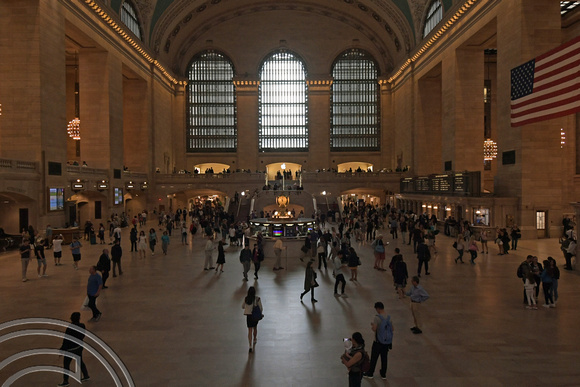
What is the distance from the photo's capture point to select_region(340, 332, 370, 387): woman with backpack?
4980 millimetres

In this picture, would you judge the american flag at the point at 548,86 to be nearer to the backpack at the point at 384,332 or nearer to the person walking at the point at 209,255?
the backpack at the point at 384,332

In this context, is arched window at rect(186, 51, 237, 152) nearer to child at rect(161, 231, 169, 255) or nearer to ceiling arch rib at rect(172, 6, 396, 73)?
ceiling arch rib at rect(172, 6, 396, 73)

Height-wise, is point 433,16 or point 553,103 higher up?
Result: point 433,16

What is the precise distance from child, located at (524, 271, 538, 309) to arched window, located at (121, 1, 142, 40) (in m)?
30.7

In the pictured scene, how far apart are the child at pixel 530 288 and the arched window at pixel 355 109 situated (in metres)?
38.8

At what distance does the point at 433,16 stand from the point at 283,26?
17.9 metres

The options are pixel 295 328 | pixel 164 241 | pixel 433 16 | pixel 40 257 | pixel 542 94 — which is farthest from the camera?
pixel 433 16

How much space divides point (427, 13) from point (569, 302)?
97.5 ft

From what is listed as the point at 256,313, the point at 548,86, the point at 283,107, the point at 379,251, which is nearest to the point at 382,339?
the point at 256,313

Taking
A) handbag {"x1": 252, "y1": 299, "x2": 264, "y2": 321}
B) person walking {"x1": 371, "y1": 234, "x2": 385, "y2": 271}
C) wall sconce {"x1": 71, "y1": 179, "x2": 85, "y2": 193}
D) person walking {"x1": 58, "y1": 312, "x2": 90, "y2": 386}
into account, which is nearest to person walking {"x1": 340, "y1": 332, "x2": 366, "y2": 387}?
handbag {"x1": 252, "y1": 299, "x2": 264, "y2": 321}

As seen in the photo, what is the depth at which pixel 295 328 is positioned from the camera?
8266 mm

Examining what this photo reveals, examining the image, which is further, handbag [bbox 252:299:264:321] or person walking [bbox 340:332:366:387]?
handbag [bbox 252:299:264:321]

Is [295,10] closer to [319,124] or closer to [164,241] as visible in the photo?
[319,124]

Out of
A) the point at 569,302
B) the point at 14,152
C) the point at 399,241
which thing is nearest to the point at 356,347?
the point at 569,302
